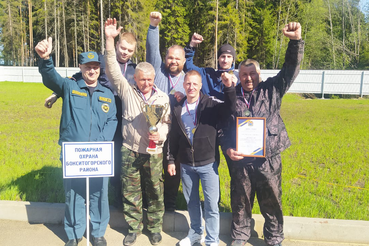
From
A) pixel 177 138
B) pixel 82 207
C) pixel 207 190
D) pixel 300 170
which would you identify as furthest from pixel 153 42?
pixel 300 170

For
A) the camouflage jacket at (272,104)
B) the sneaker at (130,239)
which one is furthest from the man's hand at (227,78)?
the sneaker at (130,239)

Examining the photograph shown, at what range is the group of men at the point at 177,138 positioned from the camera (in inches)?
141

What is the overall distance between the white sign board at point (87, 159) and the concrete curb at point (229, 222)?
97cm

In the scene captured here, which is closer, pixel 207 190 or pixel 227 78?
pixel 227 78

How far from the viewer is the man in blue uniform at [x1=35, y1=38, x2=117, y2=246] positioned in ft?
11.9

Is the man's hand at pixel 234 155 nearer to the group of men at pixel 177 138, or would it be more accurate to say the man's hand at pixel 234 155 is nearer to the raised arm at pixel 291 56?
the group of men at pixel 177 138

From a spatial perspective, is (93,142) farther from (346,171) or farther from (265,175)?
(346,171)

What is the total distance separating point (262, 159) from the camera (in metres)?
3.58

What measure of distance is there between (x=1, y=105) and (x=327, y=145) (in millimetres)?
14593

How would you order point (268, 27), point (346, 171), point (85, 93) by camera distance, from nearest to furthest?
1. point (85, 93)
2. point (346, 171)
3. point (268, 27)

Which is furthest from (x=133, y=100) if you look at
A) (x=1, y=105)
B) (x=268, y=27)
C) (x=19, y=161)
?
(x=268, y=27)

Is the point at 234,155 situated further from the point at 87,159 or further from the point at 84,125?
the point at 84,125

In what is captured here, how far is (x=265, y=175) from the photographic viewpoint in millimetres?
3559

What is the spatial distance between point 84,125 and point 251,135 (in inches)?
77.2
